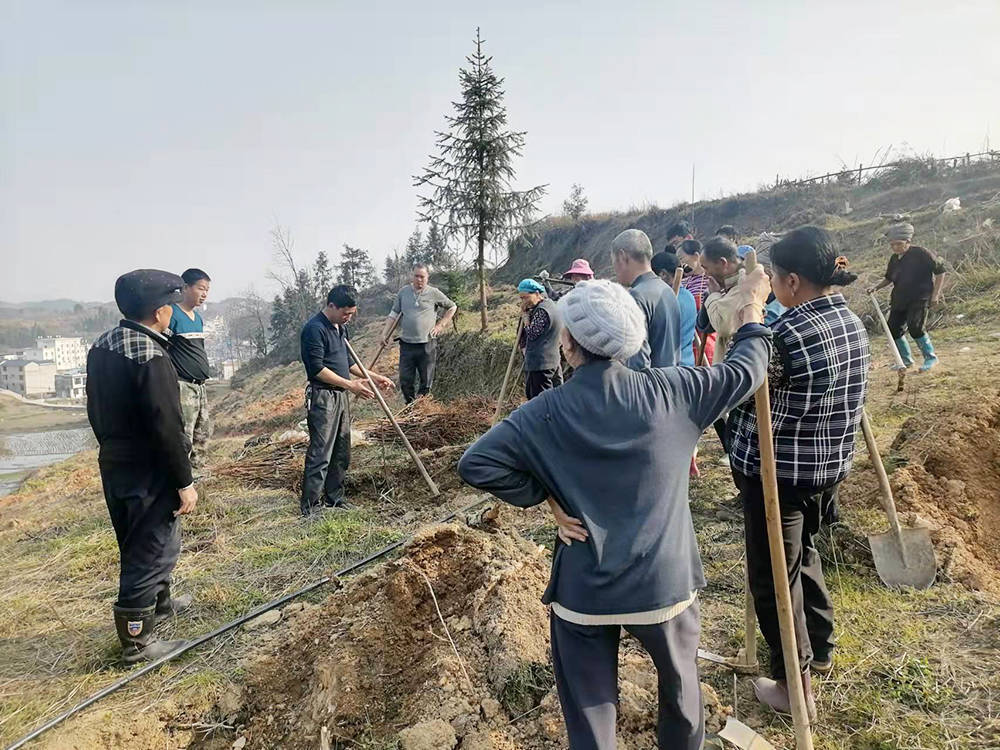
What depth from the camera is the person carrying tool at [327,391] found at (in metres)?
4.54

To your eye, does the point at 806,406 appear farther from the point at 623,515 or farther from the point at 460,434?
the point at 460,434

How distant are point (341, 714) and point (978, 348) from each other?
889cm

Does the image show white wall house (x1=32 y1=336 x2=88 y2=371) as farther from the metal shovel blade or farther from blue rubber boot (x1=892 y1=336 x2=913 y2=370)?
the metal shovel blade

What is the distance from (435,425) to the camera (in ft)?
23.2

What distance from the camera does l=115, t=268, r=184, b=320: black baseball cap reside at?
108 inches

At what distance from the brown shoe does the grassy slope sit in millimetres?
67

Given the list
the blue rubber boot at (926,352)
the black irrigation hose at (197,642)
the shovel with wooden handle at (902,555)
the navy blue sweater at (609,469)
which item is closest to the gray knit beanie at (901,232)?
the blue rubber boot at (926,352)

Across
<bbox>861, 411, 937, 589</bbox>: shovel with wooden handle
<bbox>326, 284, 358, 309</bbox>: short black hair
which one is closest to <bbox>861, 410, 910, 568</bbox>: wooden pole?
<bbox>861, 411, 937, 589</bbox>: shovel with wooden handle

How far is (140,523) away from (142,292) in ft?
3.94

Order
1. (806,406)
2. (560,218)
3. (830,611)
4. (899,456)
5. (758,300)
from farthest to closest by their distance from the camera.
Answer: (560,218)
(899,456)
(830,611)
(806,406)
(758,300)

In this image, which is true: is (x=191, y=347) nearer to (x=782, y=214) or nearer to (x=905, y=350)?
(x=905, y=350)

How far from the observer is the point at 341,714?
234 cm

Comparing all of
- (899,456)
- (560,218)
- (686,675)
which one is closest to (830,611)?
(686,675)

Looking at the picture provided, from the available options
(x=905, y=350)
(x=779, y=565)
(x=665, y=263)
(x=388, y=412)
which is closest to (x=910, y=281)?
(x=905, y=350)
